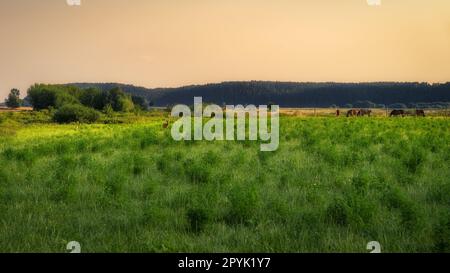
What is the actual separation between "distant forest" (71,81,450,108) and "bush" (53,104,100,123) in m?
58.6

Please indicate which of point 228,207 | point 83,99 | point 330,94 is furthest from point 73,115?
point 330,94

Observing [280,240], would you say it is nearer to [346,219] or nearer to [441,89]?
[346,219]

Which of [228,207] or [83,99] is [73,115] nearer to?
[83,99]

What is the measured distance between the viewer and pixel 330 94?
413 ft

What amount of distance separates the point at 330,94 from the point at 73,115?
83276 mm

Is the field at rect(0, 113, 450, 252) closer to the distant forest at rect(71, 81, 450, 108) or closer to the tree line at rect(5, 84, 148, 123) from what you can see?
the tree line at rect(5, 84, 148, 123)

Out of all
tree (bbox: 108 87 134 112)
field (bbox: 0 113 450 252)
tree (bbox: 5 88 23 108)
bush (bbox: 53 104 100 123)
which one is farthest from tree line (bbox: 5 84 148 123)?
field (bbox: 0 113 450 252)

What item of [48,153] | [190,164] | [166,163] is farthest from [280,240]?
[48,153]

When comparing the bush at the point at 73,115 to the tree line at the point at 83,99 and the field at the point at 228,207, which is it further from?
the field at the point at 228,207

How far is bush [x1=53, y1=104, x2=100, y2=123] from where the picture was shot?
176 ft

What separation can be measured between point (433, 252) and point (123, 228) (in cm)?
432

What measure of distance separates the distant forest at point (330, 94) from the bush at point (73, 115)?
5863 centimetres

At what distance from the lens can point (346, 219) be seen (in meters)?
7.82

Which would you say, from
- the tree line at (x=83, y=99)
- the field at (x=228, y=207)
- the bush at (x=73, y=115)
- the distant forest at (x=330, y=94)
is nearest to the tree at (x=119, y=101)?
the tree line at (x=83, y=99)
